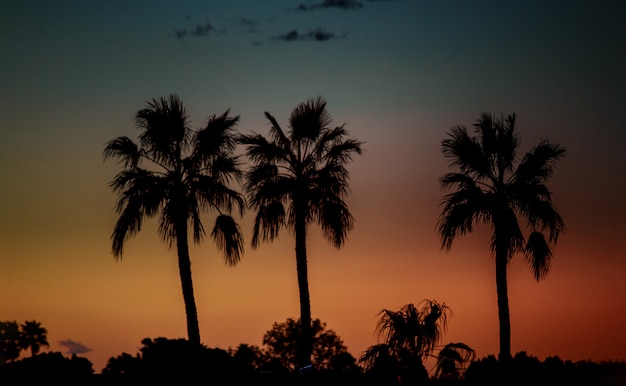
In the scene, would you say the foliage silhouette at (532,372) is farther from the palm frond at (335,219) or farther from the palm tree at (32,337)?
the palm tree at (32,337)

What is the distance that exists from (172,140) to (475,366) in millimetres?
19143

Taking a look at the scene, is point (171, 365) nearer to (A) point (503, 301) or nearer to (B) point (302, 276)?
(B) point (302, 276)

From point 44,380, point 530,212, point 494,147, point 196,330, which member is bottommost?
point 44,380

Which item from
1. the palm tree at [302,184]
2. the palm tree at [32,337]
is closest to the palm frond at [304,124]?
the palm tree at [302,184]

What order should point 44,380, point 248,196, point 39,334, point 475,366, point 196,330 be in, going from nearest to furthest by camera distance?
point 44,380
point 475,366
point 196,330
point 248,196
point 39,334

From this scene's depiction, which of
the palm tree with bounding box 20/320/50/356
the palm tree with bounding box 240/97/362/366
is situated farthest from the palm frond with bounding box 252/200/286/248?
the palm tree with bounding box 20/320/50/356

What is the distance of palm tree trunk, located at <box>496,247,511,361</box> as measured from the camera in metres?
49.2

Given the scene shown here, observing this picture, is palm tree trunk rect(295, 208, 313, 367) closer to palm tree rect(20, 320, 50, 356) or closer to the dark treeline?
the dark treeline

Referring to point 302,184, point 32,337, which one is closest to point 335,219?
point 302,184

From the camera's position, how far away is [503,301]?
50.3m

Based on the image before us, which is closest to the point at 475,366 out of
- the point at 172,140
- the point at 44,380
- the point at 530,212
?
the point at 530,212

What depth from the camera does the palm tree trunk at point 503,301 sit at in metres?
49.2

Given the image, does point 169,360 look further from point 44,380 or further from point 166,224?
point 166,224

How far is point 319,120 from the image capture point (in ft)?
181
